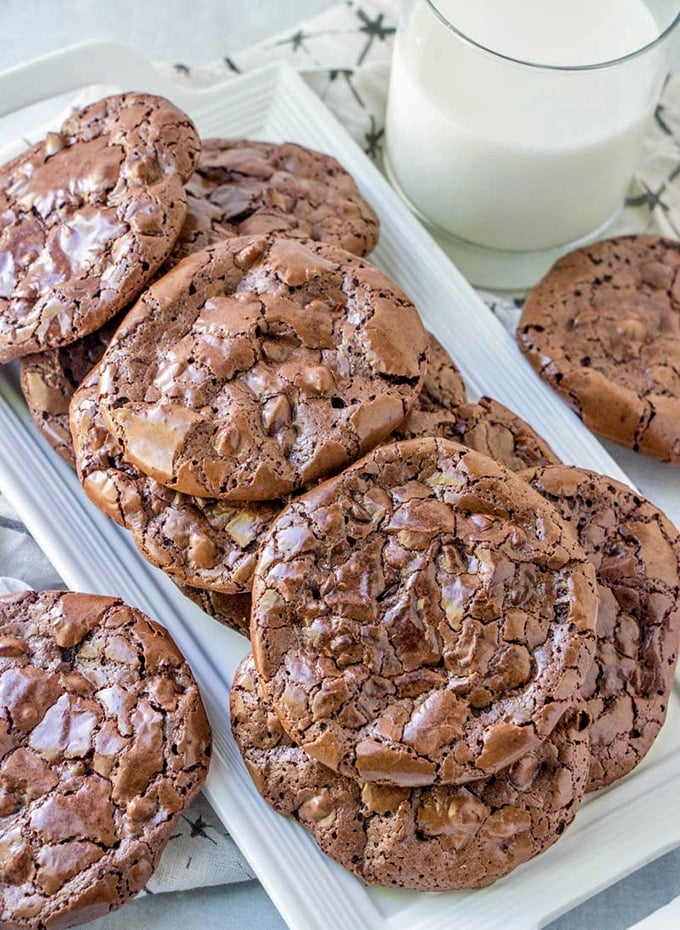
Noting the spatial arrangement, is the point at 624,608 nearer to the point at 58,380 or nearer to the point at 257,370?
the point at 257,370

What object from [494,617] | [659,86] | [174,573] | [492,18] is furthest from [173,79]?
[494,617]

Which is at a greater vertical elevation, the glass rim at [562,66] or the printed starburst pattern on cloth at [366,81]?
the glass rim at [562,66]

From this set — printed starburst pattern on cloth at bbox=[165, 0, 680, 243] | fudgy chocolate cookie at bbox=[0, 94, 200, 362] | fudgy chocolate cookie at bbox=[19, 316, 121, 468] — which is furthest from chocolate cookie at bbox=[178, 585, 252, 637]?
printed starburst pattern on cloth at bbox=[165, 0, 680, 243]

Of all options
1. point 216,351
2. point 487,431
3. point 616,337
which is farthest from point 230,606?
point 616,337

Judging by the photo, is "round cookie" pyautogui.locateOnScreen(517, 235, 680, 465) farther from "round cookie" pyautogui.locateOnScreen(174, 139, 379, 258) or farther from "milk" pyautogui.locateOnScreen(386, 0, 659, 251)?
"round cookie" pyautogui.locateOnScreen(174, 139, 379, 258)

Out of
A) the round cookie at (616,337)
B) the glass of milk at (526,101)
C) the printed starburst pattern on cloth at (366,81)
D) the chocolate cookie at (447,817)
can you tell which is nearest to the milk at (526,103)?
the glass of milk at (526,101)

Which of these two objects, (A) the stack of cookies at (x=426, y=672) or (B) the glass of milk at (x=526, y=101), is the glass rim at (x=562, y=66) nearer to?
(B) the glass of milk at (x=526, y=101)
